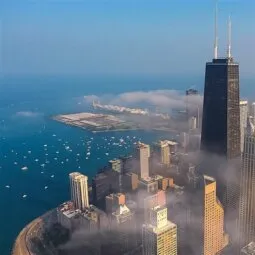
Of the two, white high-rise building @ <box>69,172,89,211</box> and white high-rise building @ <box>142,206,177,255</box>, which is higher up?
white high-rise building @ <box>142,206,177,255</box>

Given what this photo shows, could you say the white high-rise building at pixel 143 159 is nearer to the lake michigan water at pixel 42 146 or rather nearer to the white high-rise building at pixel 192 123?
the lake michigan water at pixel 42 146

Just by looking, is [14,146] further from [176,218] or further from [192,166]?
[176,218]

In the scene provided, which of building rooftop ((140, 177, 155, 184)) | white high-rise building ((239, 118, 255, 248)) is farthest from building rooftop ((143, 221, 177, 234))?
building rooftop ((140, 177, 155, 184))

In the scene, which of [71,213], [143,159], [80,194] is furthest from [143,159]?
[71,213]

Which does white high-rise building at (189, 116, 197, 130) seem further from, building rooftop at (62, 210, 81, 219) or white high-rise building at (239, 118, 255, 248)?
white high-rise building at (239, 118, 255, 248)

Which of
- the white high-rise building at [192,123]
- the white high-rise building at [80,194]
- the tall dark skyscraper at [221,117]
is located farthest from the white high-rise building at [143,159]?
the white high-rise building at [192,123]
